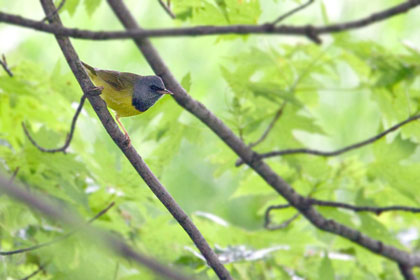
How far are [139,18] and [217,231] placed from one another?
3.36 m

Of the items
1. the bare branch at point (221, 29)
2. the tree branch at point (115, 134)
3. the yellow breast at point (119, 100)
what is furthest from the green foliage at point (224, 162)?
the bare branch at point (221, 29)

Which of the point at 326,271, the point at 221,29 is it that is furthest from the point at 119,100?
Answer: the point at 326,271

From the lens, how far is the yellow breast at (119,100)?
1942 millimetres

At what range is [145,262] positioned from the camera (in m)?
0.68

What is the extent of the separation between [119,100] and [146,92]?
0.37 ft

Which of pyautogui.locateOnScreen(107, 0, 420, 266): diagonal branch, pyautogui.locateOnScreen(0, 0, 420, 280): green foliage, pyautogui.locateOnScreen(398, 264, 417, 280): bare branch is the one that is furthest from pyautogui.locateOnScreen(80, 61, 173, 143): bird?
pyautogui.locateOnScreen(398, 264, 417, 280): bare branch

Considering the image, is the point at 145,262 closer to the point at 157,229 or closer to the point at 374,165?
the point at 157,229

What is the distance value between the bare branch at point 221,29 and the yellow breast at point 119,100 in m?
0.43

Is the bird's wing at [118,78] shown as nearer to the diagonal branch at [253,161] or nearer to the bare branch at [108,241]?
the diagonal branch at [253,161]

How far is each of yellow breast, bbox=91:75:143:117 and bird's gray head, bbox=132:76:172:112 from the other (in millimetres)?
20

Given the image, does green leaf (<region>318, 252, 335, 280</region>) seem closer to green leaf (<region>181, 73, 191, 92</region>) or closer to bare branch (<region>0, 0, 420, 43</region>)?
green leaf (<region>181, 73, 191, 92</region>)

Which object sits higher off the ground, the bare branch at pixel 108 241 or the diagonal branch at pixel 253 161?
the bare branch at pixel 108 241

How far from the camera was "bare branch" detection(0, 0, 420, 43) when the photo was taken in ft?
4.37

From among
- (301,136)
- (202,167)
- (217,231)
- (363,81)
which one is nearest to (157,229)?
(217,231)
